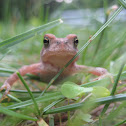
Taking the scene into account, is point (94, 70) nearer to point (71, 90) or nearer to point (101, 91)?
point (101, 91)

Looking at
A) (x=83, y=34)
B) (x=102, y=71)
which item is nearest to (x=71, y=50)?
(x=102, y=71)

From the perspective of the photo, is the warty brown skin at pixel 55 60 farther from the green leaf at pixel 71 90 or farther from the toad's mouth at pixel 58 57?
the green leaf at pixel 71 90

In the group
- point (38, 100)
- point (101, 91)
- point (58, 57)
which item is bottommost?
point (38, 100)

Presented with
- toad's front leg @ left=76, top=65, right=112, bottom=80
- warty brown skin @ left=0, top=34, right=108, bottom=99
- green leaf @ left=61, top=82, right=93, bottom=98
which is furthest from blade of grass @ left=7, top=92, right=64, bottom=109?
toad's front leg @ left=76, top=65, right=112, bottom=80

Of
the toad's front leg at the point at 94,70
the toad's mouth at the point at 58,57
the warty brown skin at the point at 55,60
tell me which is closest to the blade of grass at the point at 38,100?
the warty brown skin at the point at 55,60

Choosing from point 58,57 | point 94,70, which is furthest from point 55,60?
point 94,70

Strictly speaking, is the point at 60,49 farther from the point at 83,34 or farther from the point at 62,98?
the point at 83,34

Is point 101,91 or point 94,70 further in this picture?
point 94,70
